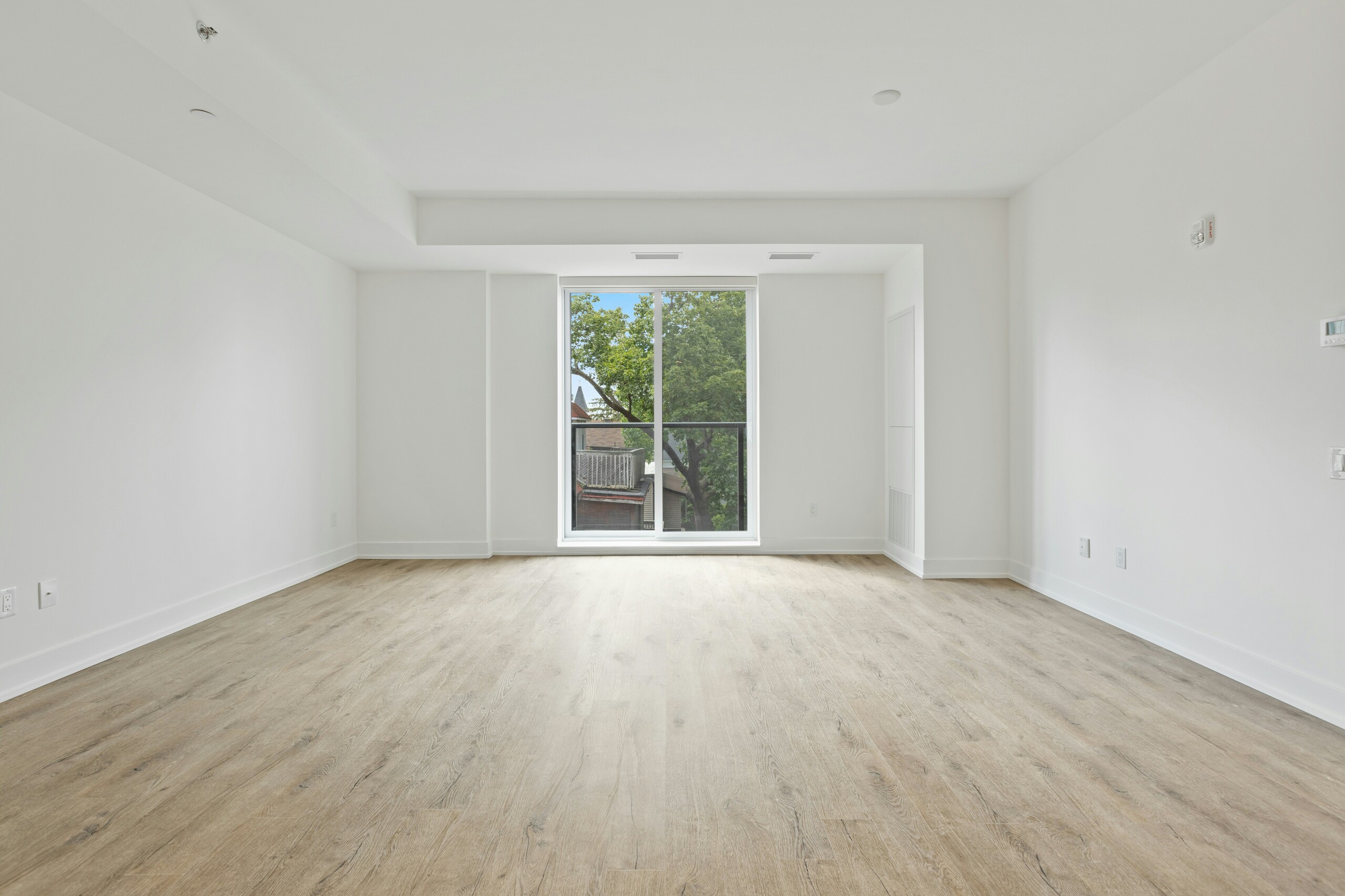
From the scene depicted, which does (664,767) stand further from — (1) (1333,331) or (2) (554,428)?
(2) (554,428)

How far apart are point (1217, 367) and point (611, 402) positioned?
4274 millimetres

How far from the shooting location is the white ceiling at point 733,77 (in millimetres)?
2756

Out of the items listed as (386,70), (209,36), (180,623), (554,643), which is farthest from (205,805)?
(386,70)

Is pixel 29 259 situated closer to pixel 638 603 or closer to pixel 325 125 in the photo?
pixel 325 125

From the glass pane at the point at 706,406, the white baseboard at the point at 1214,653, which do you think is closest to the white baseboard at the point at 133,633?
the glass pane at the point at 706,406

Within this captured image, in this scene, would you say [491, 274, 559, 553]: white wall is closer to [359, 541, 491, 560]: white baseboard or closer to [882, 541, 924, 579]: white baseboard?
[359, 541, 491, 560]: white baseboard

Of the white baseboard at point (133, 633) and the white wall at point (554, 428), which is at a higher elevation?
the white wall at point (554, 428)

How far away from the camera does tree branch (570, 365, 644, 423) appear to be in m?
6.18

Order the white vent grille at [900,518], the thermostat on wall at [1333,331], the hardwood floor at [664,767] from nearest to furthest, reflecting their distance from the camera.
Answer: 1. the hardwood floor at [664,767]
2. the thermostat on wall at [1333,331]
3. the white vent grille at [900,518]

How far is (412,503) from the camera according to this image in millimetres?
5789

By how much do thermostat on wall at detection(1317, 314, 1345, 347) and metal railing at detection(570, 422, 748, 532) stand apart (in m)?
3.97

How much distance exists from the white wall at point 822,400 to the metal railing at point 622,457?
0.98 feet

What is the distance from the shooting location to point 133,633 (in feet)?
11.1

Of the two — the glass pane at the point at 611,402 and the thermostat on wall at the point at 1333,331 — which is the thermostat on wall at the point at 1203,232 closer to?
the thermostat on wall at the point at 1333,331
